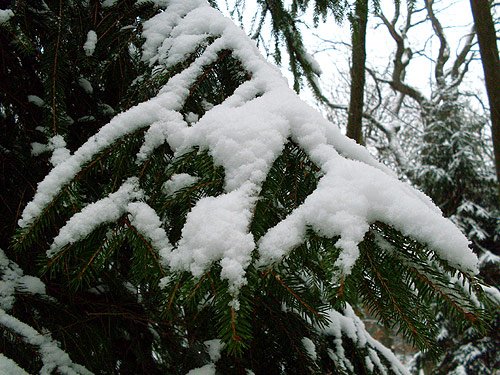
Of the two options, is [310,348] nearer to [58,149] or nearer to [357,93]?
[58,149]

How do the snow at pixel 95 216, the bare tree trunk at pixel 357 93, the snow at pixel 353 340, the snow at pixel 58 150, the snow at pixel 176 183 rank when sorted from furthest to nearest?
1. the bare tree trunk at pixel 357 93
2. the snow at pixel 353 340
3. the snow at pixel 58 150
4. the snow at pixel 176 183
5. the snow at pixel 95 216

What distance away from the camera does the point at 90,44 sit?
1.37m

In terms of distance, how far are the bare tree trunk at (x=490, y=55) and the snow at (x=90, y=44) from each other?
288 centimetres

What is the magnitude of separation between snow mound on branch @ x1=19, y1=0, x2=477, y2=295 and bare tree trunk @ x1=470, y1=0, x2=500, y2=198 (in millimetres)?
2513

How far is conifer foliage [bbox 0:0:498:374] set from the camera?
0.64m

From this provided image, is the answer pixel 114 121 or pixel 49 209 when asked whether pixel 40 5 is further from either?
pixel 49 209

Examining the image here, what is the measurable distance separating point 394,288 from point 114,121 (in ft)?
2.32

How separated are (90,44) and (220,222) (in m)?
1.05

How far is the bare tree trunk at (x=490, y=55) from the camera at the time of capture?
2.95m

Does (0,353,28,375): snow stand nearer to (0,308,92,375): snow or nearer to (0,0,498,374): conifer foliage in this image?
(0,0,498,374): conifer foliage

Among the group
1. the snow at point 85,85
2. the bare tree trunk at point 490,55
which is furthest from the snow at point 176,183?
the bare tree trunk at point 490,55

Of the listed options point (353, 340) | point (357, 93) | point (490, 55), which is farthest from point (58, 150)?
point (490, 55)

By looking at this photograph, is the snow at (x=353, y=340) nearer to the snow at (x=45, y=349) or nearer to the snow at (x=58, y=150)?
the snow at (x=45, y=349)

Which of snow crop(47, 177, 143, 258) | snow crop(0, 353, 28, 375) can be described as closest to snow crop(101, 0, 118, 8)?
snow crop(47, 177, 143, 258)
